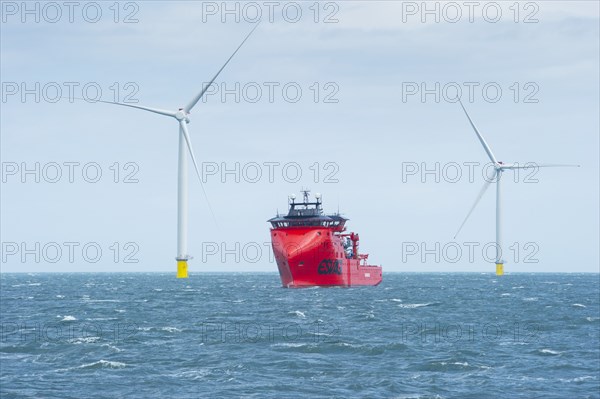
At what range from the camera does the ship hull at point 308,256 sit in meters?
109

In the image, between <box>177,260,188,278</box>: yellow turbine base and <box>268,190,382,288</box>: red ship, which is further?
<box>177,260,188,278</box>: yellow turbine base

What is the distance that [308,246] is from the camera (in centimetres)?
10869

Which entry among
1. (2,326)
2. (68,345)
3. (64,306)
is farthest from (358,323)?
(64,306)

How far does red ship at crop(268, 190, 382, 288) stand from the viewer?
10925cm

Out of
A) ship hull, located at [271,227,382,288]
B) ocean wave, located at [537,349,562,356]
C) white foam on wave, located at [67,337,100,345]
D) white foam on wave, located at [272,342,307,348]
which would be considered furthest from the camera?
ship hull, located at [271,227,382,288]

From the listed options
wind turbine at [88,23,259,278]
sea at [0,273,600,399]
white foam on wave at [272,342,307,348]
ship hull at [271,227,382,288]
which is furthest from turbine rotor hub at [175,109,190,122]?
white foam on wave at [272,342,307,348]

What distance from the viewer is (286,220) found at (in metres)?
111

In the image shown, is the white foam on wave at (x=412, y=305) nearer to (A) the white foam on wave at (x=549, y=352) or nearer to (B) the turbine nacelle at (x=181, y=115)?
(A) the white foam on wave at (x=549, y=352)

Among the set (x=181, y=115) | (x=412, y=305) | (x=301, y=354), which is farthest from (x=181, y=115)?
(x=301, y=354)

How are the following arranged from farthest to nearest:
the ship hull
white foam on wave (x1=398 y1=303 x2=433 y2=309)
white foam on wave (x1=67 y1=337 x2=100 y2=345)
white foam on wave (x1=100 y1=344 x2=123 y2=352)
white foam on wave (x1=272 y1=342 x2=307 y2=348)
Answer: the ship hull → white foam on wave (x1=398 y1=303 x2=433 y2=309) → white foam on wave (x1=67 y1=337 x2=100 y2=345) → white foam on wave (x1=272 y1=342 x2=307 y2=348) → white foam on wave (x1=100 y1=344 x2=123 y2=352)

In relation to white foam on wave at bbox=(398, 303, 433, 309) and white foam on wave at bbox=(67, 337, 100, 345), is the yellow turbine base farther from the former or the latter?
white foam on wave at bbox=(67, 337, 100, 345)

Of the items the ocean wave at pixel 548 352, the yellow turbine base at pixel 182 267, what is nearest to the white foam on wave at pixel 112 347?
the ocean wave at pixel 548 352

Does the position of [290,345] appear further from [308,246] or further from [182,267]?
[182,267]

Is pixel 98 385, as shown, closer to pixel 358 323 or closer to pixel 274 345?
pixel 274 345
